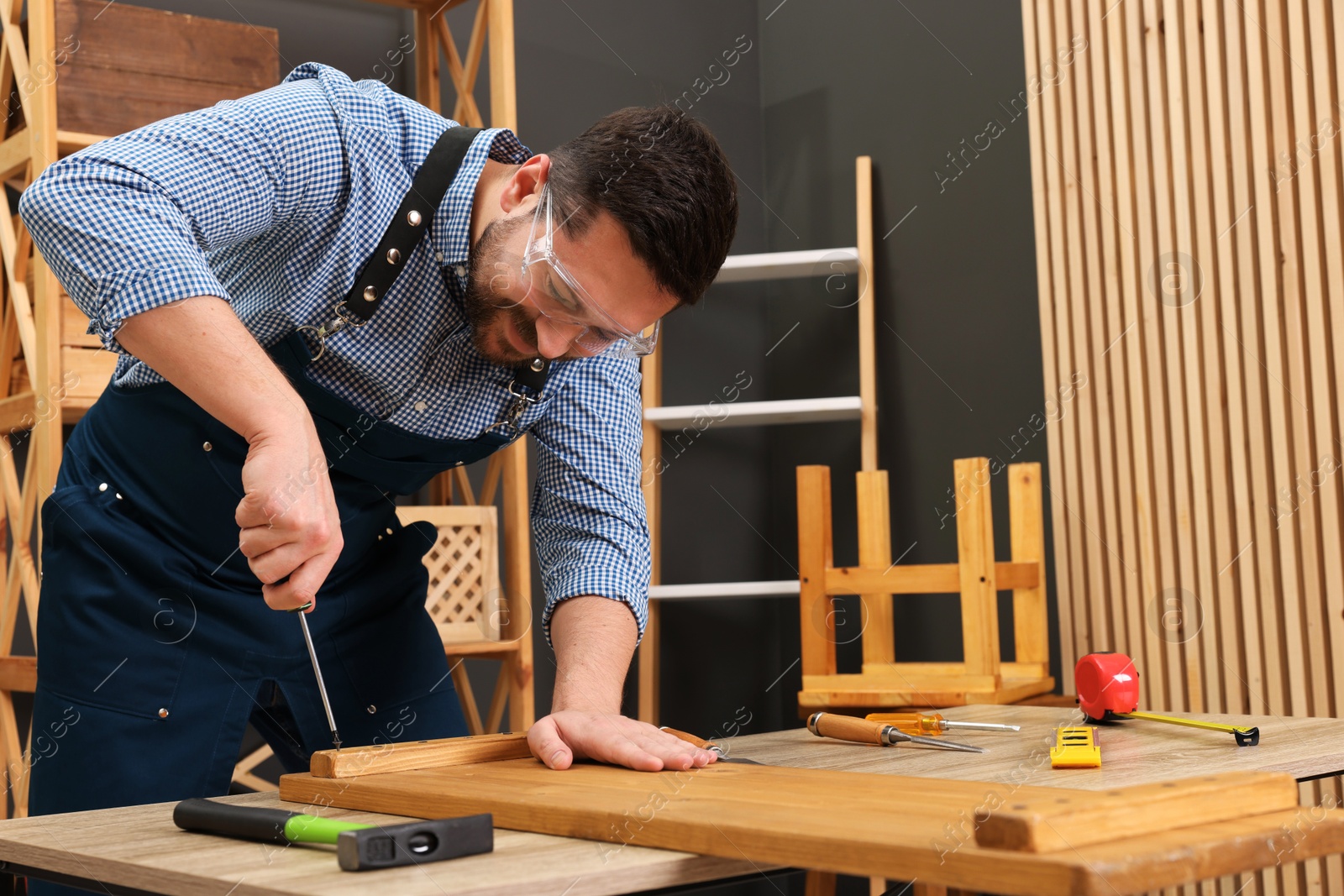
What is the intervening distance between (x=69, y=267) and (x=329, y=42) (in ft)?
7.02

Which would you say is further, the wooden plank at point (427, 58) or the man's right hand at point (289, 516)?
the wooden plank at point (427, 58)

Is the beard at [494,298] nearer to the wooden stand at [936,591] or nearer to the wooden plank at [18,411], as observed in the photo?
the wooden stand at [936,591]

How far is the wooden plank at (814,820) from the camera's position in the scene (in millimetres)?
740

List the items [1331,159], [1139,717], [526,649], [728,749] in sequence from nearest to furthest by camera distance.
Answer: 1. [728,749]
2. [1139,717]
3. [1331,159]
4. [526,649]

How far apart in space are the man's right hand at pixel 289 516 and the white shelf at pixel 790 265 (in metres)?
2.40

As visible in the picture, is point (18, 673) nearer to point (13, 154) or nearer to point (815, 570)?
point (13, 154)

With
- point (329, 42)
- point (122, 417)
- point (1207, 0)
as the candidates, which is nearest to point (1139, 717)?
point (122, 417)

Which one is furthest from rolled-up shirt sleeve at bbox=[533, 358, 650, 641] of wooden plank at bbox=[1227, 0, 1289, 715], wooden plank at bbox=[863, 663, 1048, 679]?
wooden plank at bbox=[1227, 0, 1289, 715]

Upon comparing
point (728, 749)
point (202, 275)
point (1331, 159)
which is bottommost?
point (728, 749)

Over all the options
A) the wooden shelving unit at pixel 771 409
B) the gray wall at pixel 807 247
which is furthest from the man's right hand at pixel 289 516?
the gray wall at pixel 807 247

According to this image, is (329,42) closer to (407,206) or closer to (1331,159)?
(407,206)

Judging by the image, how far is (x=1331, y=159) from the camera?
8.08 feet

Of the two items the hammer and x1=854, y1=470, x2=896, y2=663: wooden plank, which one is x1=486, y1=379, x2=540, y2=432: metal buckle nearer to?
the hammer

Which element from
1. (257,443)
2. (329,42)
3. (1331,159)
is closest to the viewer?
(257,443)
